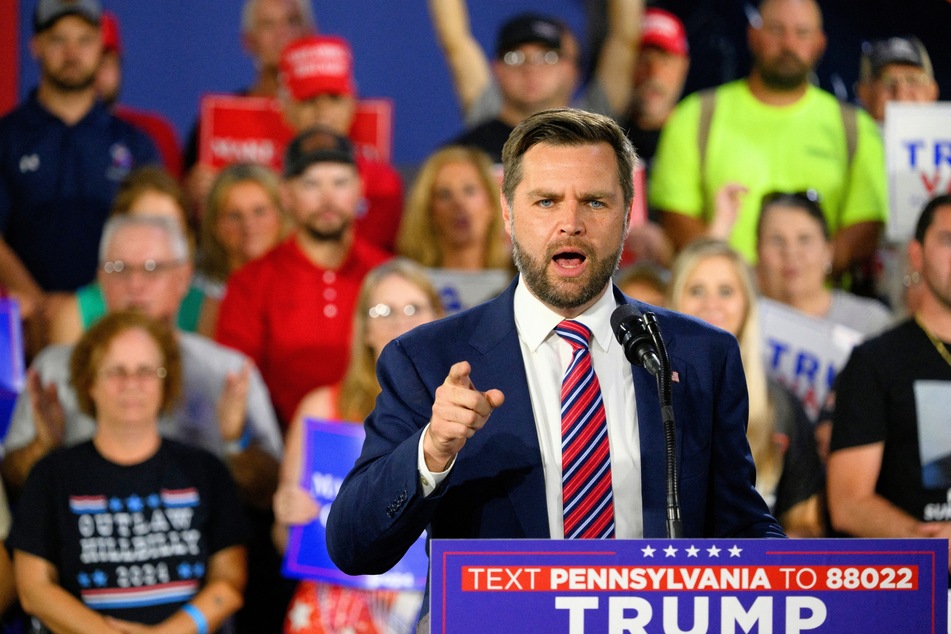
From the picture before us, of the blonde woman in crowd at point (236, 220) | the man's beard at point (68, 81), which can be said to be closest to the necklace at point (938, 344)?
the blonde woman in crowd at point (236, 220)

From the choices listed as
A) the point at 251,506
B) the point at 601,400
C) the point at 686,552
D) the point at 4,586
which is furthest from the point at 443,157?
the point at 686,552

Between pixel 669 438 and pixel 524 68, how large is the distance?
372 centimetres

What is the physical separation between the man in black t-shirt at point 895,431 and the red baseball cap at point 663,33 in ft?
6.65

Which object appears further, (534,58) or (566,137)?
(534,58)

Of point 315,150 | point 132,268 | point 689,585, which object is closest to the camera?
point 689,585

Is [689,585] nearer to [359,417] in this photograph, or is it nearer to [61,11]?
[359,417]

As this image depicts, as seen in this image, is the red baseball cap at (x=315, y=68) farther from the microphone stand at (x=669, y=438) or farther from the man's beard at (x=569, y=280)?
the microphone stand at (x=669, y=438)

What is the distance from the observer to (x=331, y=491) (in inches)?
163

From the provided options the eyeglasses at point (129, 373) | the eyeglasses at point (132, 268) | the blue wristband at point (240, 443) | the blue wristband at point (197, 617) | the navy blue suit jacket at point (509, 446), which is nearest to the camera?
the navy blue suit jacket at point (509, 446)

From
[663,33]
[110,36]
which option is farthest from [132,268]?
[663,33]

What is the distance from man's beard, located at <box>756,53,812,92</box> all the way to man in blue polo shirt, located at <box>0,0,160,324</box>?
2.69m

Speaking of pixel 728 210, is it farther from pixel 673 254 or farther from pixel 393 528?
pixel 393 528

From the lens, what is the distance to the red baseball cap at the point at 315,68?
17.9 feet

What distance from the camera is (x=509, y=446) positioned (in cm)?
197
